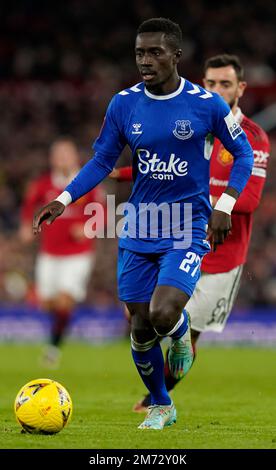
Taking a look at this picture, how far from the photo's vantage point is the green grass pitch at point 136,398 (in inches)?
236

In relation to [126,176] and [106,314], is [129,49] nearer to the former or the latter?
[106,314]

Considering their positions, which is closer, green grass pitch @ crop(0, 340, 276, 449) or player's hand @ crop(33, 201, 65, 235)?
green grass pitch @ crop(0, 340, 276, 449)

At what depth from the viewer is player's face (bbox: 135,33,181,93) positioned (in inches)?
261

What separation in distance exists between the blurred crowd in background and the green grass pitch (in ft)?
24.9

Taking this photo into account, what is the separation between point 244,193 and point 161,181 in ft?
4.50

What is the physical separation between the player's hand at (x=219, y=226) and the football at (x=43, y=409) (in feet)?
4.51

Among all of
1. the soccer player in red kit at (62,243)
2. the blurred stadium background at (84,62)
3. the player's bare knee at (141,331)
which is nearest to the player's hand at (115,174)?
the player's bare knee at (141,331)

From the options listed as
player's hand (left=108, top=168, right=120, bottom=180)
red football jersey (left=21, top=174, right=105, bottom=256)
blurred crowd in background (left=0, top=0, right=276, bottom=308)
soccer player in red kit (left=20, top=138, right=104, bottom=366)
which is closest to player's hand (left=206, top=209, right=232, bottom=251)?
player's hand (left=108, top=168, right=120, bottom=180)

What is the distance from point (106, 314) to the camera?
18094 millimetres

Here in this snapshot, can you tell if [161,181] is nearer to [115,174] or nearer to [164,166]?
[164,166]

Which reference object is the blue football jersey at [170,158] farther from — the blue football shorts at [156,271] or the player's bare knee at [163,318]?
the player's bare knee at [163,318]

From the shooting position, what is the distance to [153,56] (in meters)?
6.64

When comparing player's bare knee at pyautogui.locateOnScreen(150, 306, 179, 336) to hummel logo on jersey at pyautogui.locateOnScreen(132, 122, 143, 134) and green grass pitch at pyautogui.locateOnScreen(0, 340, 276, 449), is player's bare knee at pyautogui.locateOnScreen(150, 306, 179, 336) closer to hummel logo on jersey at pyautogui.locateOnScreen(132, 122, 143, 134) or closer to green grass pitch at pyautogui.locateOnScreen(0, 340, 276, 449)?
green grass pitch at pyautogui.locateOnScreen(0, 340, 276, 449)

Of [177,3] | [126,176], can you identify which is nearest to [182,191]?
[126,176]
